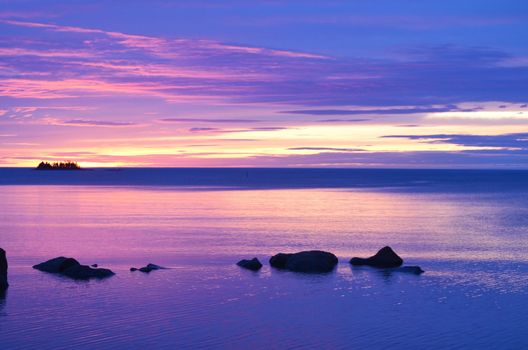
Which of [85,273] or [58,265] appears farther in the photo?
[58,265]

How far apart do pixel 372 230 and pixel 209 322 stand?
3094 centimetres

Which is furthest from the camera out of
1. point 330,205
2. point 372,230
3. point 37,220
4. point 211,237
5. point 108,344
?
point 330,205

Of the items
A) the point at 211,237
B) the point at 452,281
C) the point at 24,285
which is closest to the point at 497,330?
the point at 452,281

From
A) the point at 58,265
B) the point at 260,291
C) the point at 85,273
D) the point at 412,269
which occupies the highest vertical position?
the point at 58,265

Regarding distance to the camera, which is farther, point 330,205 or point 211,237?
point 330,205

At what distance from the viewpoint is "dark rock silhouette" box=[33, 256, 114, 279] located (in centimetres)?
3303

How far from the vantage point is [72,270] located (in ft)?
109

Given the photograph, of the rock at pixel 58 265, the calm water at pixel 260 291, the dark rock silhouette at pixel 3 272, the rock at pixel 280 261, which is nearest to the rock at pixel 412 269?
the calm water at pixel 260 291

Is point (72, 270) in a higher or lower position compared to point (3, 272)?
lower

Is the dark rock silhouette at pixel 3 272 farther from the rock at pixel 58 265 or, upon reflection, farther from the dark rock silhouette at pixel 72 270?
the rock at pixel 58 265

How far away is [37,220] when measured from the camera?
60.9m

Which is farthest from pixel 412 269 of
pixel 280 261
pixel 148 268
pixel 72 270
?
pixel 72 270

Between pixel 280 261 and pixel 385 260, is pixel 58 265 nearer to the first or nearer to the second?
pixel 280 261

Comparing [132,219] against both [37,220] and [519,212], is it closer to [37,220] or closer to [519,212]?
[37,220]
